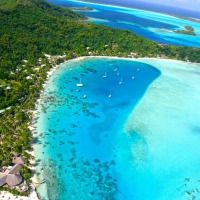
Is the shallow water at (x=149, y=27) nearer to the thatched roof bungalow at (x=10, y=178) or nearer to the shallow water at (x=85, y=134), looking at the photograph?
the shallow water at (x=85, y=134)

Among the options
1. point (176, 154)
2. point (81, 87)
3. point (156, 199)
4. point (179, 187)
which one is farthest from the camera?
point (81, 87)

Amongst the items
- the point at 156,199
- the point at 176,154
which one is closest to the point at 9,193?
the point at 156,199

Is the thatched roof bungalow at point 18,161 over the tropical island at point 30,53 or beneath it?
beneath

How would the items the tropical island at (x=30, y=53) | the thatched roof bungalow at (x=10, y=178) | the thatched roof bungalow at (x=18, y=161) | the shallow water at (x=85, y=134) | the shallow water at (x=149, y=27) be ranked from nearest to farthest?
the thatched roof bungalow at (x=10, y=178) → the shallow water at (x=85, y=134) → the thatched roof bungalow at (x=18, y=161) → the tropical island at (x=30, y=53) → the shallow water at (x=149, y=27)

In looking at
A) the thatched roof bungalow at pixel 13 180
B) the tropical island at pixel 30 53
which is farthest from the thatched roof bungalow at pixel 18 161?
the thatched roof bungalow at pixel 13 180

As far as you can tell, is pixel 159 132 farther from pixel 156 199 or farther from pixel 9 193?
pixel 9 193

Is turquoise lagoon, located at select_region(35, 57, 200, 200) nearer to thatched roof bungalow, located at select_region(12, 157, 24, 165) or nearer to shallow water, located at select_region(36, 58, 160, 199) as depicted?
shallow water, located at select_region(36, 58, 160, 199)

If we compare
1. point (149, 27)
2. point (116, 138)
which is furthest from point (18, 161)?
point (149, 27)

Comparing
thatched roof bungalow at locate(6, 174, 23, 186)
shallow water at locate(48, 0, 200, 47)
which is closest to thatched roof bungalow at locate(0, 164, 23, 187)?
thatched roof bungalow at locate(6, 174, 23, 186)
